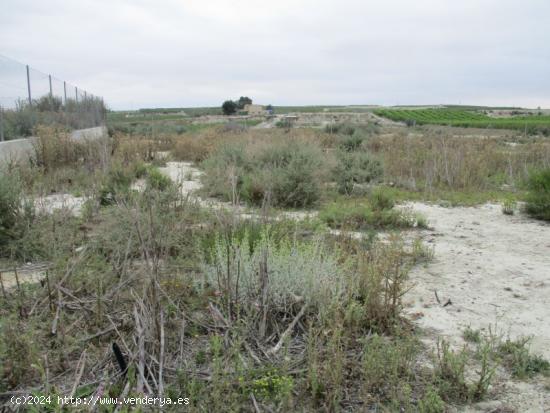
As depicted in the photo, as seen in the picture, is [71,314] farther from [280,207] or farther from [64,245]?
[280,207]

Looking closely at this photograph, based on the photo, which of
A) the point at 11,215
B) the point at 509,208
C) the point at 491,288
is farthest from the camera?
the point at 509,208

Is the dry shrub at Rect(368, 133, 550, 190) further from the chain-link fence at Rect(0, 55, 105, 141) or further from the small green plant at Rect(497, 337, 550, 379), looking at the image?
the chain-link fence at Rect(0, 55, 105, 141)

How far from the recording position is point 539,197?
7.76 m

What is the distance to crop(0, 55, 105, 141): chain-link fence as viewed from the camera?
1123 centimetres

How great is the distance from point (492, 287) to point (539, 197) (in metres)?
4.00

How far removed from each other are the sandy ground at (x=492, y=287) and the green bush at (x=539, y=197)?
365 mm

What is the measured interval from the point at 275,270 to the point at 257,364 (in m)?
0.91

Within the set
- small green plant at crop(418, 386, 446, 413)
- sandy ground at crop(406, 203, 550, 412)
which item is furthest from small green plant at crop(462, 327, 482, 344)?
small green plant at crop(418, 386, 446, 413)

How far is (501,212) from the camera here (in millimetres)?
8305

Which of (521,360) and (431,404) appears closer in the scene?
(431,404)

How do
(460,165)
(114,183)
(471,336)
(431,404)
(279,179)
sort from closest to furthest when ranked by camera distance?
1. (431,404)
2. (471,336)
3. (114,183)
4. (279,179)
5. (460,165)

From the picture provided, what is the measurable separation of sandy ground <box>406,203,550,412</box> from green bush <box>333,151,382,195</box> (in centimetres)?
308

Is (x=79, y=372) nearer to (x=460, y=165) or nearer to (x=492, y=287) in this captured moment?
(x=492, y=287)

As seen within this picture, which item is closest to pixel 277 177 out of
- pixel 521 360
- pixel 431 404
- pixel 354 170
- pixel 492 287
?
pixel 354 170
